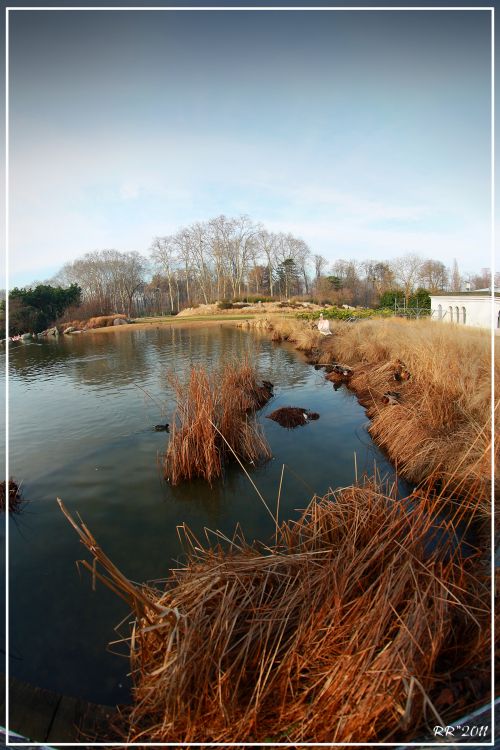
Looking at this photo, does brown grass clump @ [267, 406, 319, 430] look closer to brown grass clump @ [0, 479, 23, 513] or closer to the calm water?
the calm water

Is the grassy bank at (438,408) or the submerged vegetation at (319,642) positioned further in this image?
the grassy bank at (438,408)

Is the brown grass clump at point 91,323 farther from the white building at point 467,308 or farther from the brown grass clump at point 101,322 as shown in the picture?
the white building at point 467,308

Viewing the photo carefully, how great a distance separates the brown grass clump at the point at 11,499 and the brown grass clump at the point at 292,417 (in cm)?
437

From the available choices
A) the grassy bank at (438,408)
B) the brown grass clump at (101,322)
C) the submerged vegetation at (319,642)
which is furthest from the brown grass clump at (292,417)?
the brown grass clump at (101,322)

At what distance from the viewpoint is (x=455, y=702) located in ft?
5.34

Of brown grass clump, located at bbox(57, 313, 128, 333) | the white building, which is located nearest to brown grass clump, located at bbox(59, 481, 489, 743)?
the white building

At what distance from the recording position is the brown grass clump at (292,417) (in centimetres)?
743

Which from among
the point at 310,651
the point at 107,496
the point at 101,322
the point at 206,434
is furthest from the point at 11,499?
the point at 101,322

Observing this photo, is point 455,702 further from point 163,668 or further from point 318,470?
point 318,470

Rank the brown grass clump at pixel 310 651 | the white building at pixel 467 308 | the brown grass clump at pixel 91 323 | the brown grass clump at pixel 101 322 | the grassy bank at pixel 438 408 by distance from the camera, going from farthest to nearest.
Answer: the brown grass clump at pixel 101 322 → the brown grass clump at pixel 91 323 → the white building at pixel 467 308 → the grassy bank at pixel 438 408 → the brown grass clump at pixel 310 651

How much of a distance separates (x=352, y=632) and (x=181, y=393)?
4151 mm

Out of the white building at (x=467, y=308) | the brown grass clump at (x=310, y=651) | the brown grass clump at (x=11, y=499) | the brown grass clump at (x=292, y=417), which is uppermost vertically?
the white building at (x=467, y=308)

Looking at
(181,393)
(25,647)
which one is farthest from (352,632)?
(181,393)

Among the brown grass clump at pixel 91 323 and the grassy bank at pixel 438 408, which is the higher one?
the brown grass clump at pixel 91 323
